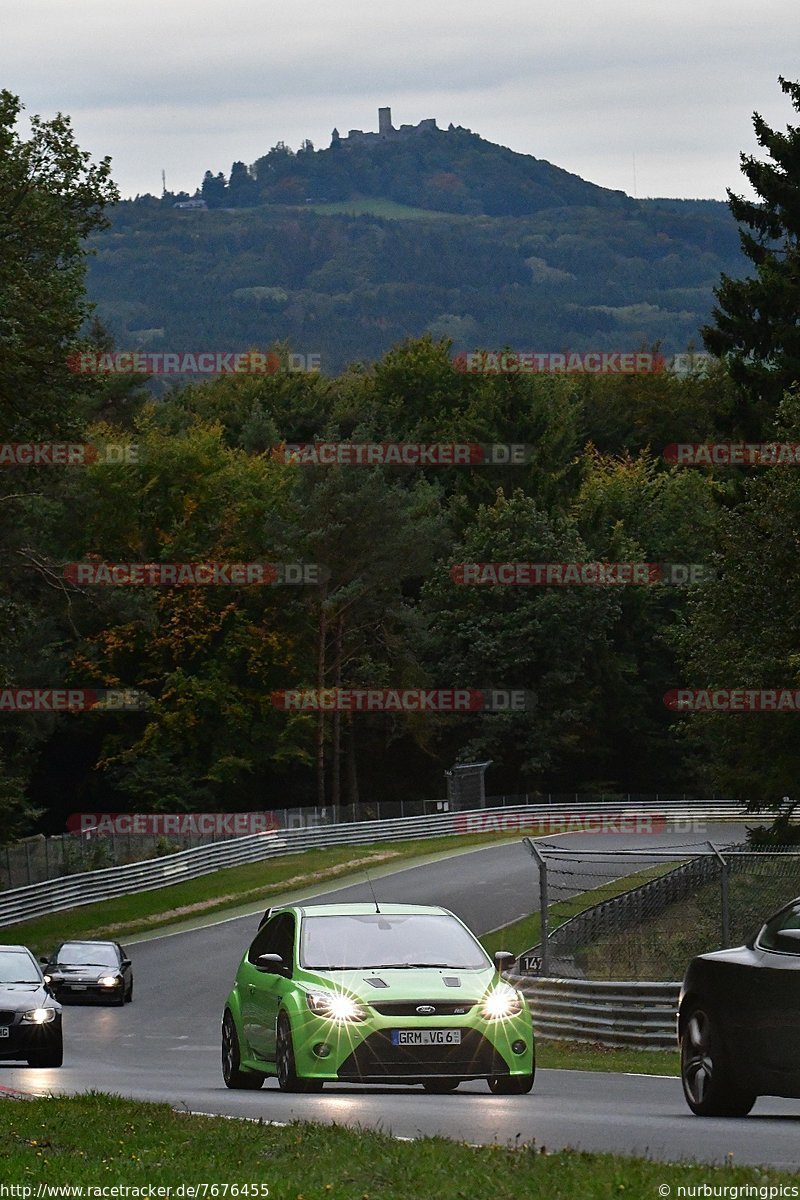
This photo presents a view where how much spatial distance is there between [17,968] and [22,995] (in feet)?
2.92

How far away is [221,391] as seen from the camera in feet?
350

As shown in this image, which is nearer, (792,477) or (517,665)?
(792,477)

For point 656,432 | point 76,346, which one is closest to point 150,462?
point 656,432

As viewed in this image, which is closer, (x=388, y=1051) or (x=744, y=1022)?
(x=744, y=1022)

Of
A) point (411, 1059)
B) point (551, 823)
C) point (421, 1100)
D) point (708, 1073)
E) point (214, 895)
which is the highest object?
point (708, 1073)

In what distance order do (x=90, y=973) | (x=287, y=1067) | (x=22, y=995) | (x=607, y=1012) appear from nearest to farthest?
(x=287, y=1067)
(x=22, y=995)
(x=607, y=1012)
(x=90, y=973)

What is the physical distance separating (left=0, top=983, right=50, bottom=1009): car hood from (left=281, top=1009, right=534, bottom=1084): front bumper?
232 inches

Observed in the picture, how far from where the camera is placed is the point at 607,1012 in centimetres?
2284

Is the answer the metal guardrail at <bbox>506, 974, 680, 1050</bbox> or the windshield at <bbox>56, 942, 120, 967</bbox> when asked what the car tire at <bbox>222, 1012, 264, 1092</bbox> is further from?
the windshield at <bbox>56, 942, 120, 967</bbox>

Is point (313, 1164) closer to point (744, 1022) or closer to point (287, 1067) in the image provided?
point (744, 1022)

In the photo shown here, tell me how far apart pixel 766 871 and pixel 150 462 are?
65354 mm

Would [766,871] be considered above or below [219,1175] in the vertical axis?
below

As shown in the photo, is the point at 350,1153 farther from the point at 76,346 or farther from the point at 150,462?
the point at 150,462

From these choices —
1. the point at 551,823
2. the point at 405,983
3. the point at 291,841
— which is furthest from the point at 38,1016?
the point at 551,823
